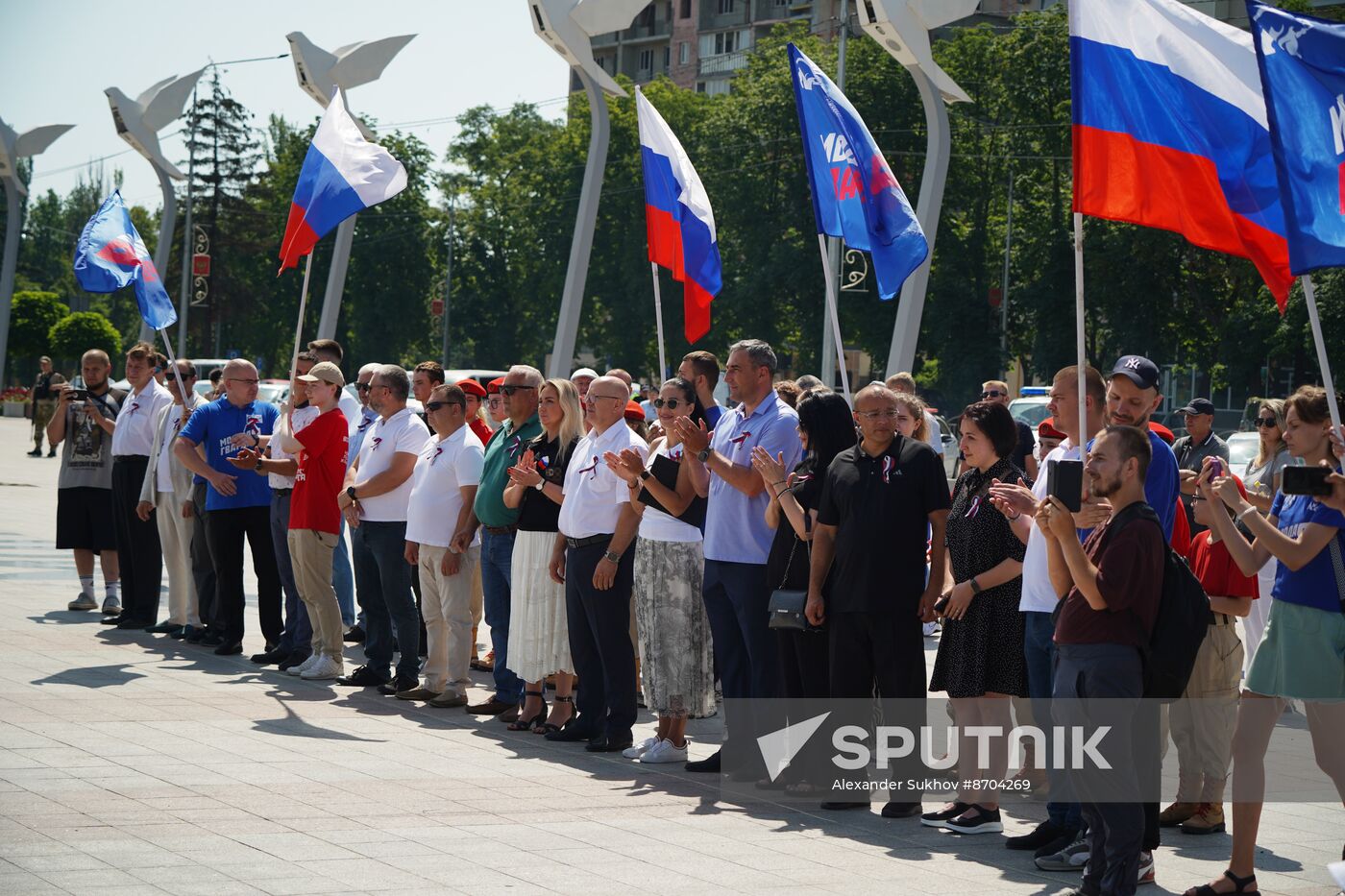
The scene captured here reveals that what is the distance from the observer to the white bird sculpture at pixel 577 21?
1510 centimetres

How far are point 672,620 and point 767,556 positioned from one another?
80 centimetres

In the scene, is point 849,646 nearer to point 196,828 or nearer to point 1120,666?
point 1120,666

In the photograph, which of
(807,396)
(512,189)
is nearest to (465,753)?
(807,396)

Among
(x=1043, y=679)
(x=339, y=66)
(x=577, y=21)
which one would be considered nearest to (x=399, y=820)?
(x=1043, y=679)

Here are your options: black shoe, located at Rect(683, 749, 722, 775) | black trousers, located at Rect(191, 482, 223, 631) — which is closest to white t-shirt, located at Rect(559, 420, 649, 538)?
black shoe, located at Rect(683, 749, 722, 775)

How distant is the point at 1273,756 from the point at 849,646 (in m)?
3.32

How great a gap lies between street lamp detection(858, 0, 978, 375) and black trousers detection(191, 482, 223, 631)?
5548mm

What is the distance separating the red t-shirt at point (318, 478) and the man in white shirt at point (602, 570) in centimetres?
253

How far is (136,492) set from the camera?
44.5 feet

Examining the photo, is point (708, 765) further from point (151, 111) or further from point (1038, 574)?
point (151, 111)

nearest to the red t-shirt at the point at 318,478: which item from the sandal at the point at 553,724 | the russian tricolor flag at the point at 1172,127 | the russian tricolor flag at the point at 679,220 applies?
the sandal at the point at 553,724

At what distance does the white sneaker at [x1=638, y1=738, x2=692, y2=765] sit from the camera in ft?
28.8

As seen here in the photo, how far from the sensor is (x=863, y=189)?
9.48 metres

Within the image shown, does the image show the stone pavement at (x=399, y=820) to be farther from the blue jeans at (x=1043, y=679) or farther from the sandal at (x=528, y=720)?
the blue jeans at (x=1043, y=679)
